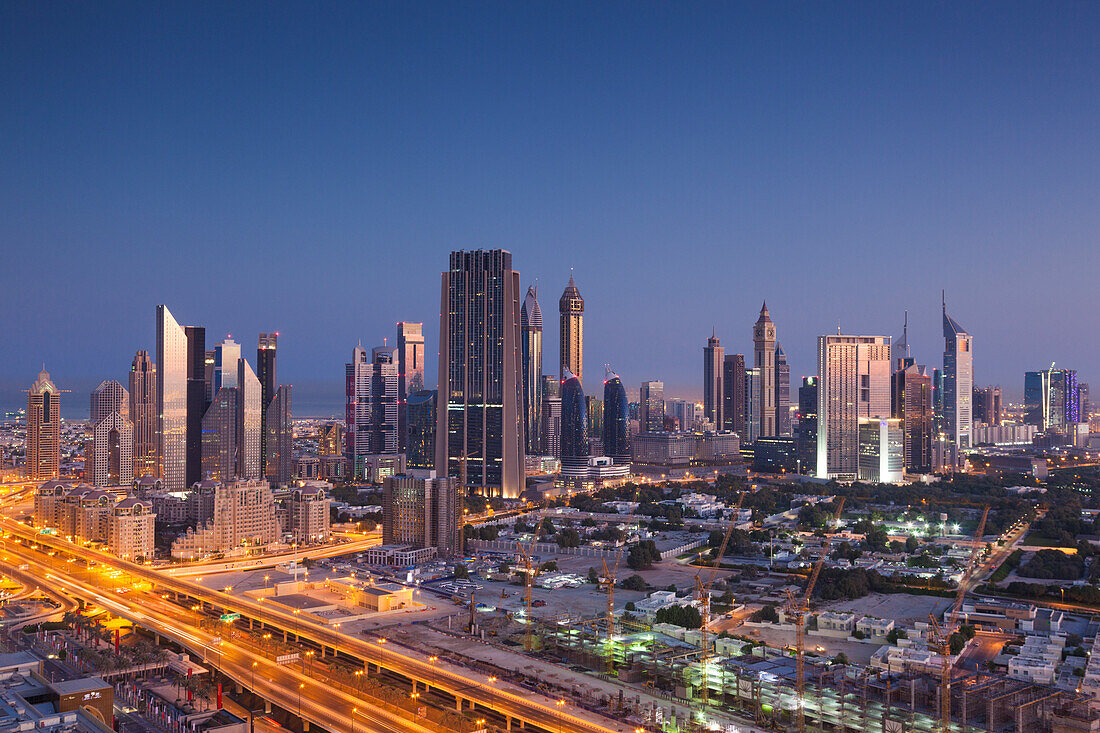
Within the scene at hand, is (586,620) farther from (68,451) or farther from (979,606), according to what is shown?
(68,451)

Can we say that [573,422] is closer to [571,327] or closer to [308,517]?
[571,327]

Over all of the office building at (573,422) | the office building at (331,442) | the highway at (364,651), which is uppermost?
the office building at (573,422)

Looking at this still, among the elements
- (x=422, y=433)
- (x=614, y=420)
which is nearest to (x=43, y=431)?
(x=422, y=433)

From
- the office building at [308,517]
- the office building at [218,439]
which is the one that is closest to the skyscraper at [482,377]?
the office building at [308,517]

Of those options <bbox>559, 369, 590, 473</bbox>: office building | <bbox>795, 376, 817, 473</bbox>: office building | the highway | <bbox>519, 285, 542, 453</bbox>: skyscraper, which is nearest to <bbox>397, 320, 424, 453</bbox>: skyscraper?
<bbox>519, 285, 542, 453</bbox>: skyscraper

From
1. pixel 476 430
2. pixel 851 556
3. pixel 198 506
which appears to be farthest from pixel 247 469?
pixel 851 556

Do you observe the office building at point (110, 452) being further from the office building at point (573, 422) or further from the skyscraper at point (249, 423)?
the office building at point (573, 422)

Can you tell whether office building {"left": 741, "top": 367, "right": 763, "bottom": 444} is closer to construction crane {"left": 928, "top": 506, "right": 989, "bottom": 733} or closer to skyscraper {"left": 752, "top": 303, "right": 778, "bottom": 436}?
skyscraper {"left": 752, "top": 303, "right": 778, "bottom": 436}
